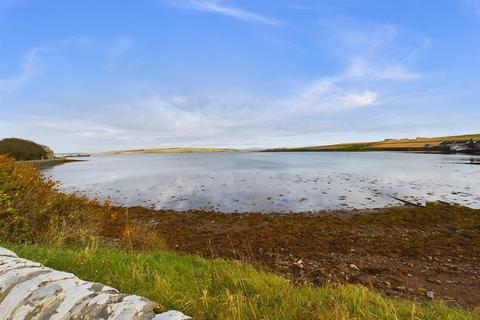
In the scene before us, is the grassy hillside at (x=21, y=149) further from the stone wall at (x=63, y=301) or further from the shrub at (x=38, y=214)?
the stone wall at (x=63, y=301)

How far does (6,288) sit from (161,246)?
6.85 m

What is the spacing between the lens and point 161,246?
9742 mm

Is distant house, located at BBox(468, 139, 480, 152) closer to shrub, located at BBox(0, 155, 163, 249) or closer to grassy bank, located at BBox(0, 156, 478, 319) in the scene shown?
grassy bank, located at BBox(0, 156, 478, 319)

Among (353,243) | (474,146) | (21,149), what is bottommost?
(353,243)

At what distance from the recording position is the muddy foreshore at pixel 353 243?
25.4 ft

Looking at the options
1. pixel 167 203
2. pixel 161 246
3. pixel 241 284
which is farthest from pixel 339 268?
pixel 167 203

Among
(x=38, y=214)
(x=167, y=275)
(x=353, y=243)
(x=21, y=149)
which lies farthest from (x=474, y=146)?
(x=21, y=149)

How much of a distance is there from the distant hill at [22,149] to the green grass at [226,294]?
8016 cm

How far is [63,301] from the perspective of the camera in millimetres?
2787

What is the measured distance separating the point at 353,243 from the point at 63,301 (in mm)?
10691

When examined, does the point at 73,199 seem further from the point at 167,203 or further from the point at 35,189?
the point at 167,203

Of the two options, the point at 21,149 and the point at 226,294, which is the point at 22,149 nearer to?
the point at 21,149

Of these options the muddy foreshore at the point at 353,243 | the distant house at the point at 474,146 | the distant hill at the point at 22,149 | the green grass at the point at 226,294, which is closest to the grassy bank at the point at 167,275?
the green grass at the point at 226,294

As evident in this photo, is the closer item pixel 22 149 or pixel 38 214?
pixel 38 214
